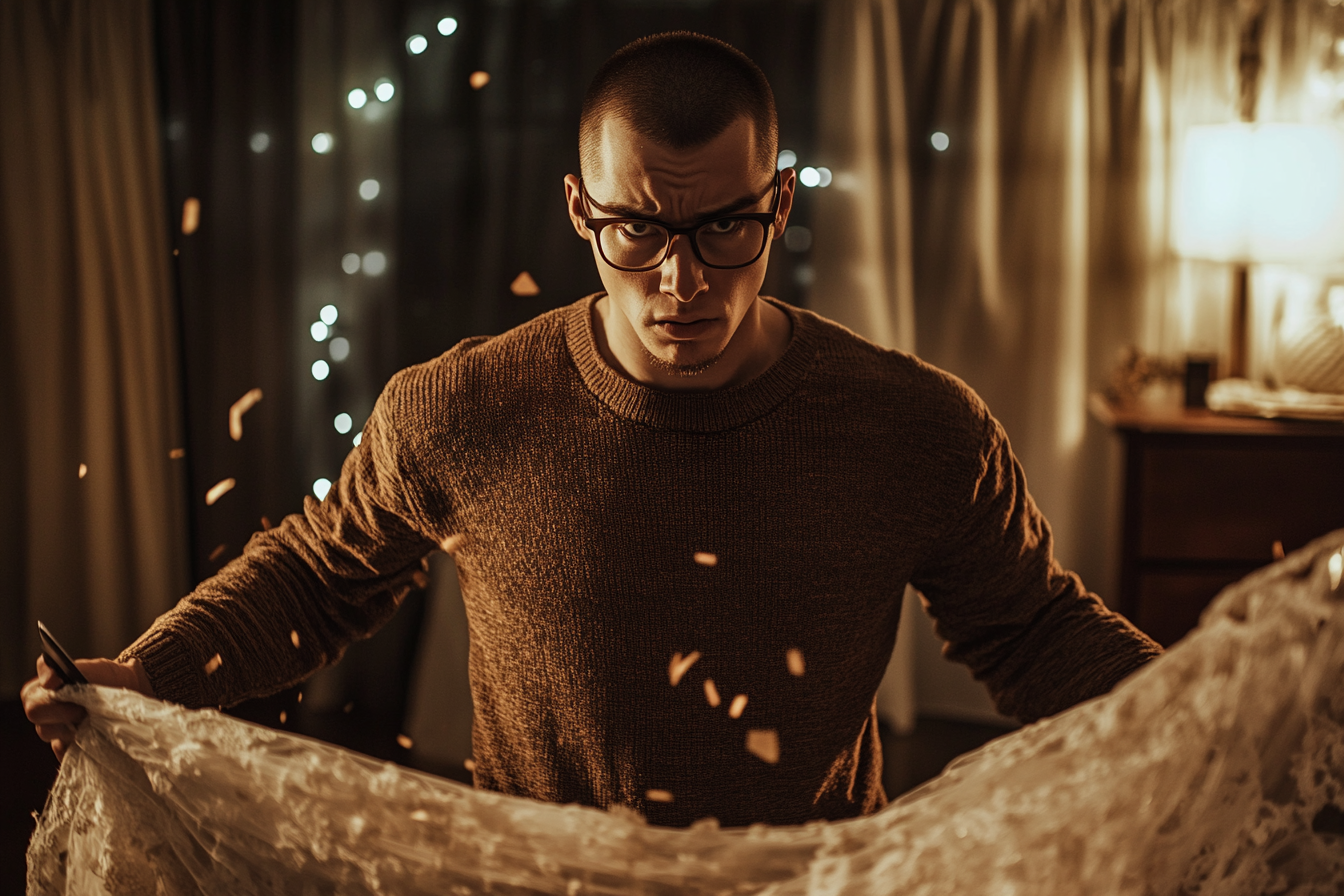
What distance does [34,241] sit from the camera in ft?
9.82

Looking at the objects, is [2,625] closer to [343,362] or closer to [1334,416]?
[343,362]

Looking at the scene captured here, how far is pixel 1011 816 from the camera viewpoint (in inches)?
29.9

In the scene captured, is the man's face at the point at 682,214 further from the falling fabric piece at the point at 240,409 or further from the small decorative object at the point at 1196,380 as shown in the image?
the falling fabric piece at the point at 240,409

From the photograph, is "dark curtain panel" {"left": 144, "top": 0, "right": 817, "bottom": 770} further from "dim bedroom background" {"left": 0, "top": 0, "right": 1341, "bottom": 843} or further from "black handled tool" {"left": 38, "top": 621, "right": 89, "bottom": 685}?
"black handled tool" {"left": 38, "top": 621, "right": 89, "bottom": 685}

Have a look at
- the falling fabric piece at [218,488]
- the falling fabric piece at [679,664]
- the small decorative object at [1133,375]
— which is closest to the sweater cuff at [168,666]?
the falling fabric piece at [679,664]

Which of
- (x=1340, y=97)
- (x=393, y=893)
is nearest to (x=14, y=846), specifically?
(x=393, y=893)

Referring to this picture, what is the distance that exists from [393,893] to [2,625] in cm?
291

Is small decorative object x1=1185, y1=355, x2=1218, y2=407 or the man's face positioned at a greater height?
the man's face

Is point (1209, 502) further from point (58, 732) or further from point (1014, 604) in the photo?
point (58, 732)

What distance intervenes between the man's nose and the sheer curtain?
1994 millimetres

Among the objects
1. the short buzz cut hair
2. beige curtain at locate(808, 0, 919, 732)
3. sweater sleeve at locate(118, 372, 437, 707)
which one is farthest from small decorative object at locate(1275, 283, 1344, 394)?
sweater sleeve at locate(118, 372, 437, 707)

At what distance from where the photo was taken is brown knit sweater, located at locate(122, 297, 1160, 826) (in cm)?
118

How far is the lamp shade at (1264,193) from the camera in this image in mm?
2418

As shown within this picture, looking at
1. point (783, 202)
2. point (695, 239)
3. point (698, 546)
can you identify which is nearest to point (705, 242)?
point (695, 239)
